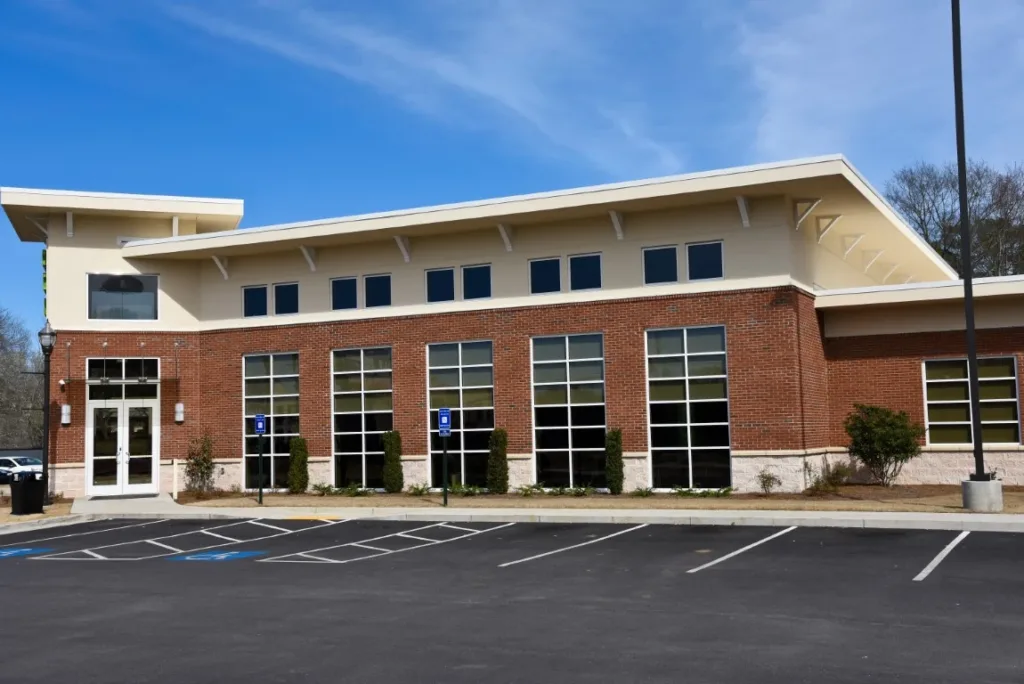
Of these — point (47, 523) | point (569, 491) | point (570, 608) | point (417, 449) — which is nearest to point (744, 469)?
point (569, 491)

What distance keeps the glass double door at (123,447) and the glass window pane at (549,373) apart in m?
11.4

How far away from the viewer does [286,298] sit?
29312mm

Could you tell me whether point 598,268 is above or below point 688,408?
above

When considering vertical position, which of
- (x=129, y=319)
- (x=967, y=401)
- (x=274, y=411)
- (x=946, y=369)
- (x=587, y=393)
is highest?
(x=129, y=319)

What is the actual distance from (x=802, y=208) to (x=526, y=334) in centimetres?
729

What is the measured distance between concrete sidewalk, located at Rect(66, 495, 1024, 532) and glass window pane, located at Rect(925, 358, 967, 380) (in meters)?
6.98

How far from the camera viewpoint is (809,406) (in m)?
24.0

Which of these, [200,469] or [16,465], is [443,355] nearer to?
[200,469]

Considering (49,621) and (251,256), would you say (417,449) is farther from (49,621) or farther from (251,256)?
(49,621)

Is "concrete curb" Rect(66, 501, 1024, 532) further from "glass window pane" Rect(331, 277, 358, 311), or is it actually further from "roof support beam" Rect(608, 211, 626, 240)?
"roof support beam" Rect(608, 211, 626, 240)

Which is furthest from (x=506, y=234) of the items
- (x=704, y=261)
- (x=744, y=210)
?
(x=744, y=210)

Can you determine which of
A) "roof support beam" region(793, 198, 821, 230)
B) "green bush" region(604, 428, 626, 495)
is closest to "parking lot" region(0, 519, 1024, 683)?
"green bush" region(604, 428, 626, 495)

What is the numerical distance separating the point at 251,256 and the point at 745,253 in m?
14.1

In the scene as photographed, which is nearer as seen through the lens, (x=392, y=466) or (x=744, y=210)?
(x=744, y=210)
